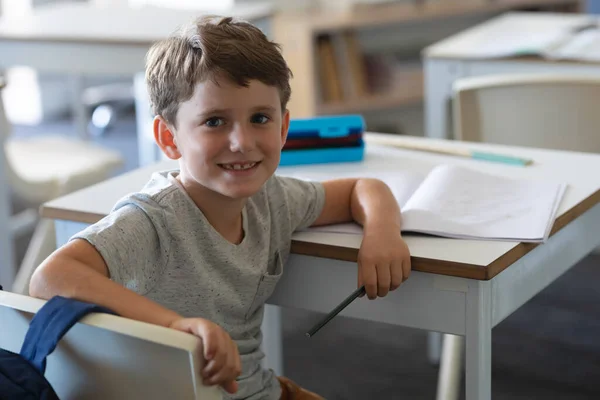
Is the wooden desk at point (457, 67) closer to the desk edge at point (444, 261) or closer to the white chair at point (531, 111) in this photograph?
the white chair at point (531, 111)

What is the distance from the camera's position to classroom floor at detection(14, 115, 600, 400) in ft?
7.71

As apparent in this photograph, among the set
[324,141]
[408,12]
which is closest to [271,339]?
[324,141]

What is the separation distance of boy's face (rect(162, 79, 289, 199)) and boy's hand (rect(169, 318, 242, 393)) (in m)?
0.28

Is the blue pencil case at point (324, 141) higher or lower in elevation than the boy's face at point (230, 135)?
lower

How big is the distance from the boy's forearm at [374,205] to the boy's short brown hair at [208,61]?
0.23m

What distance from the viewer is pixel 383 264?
1.30m

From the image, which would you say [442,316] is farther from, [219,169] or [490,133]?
[490,133]

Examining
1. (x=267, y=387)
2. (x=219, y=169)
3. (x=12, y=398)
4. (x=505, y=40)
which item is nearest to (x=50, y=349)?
(x=12, y=398)

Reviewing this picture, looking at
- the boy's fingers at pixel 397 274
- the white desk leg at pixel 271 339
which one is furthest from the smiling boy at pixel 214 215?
the white desk leg at pixel 271 339

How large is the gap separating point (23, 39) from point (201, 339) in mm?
2335

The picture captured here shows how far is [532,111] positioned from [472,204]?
0.84 metres

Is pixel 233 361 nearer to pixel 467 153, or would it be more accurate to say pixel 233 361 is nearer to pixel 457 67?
pixel 467 153

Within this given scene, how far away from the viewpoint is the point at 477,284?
1.28 metres

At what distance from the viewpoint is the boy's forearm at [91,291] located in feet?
3.45
